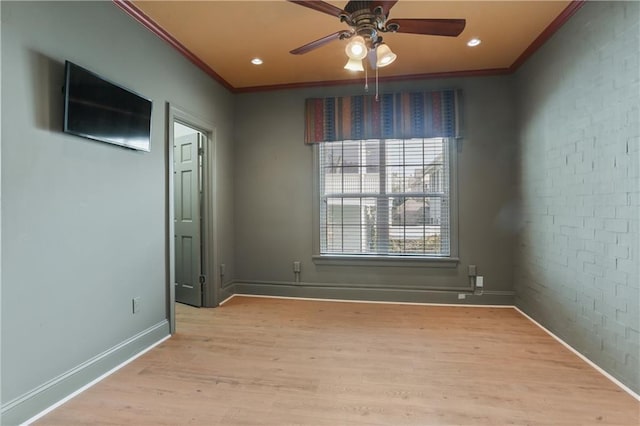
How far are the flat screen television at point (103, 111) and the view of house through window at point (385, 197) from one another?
6.95 ft

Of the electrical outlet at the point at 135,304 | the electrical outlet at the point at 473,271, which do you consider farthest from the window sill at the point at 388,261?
the electrical outlet at the point at 135,304

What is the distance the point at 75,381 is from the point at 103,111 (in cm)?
180

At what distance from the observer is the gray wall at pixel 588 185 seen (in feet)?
6.50

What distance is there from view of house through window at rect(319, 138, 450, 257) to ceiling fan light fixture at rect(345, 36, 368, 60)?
179cm

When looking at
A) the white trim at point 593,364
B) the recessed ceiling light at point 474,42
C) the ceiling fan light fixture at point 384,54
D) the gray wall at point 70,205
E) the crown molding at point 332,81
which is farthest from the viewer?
the recessed ceiling light at point 474,42

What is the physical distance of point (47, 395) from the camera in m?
1.80

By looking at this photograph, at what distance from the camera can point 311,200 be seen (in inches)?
156

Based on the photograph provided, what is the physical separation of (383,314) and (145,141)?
2.88 meters

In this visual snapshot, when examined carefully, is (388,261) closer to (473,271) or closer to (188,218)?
(473,271)

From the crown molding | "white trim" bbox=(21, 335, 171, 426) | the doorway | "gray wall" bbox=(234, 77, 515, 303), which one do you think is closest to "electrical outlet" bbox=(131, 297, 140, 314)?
"white trim" bbox=(21, 335, 171, 426)

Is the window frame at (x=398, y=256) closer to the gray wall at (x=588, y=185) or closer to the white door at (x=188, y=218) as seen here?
the gray wall at (x=588, y=185)

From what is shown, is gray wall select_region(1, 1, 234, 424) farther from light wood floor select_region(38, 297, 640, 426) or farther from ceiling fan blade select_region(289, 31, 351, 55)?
ceiling fan blade select_region(289, 31, 351, 55)

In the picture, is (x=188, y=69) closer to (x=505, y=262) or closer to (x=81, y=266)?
(x=81, y=266)

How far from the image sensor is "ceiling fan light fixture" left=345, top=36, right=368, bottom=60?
2006 millimetres
